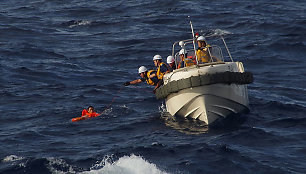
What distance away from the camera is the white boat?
49.6 feet

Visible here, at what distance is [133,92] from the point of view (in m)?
21.2

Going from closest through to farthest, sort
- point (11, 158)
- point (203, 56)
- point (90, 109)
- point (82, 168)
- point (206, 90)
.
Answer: point (82, 168) → point (11, 158) → point (206, 90) → point (203, 56) → point (90, 109)

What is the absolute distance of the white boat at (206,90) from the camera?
15.1 m

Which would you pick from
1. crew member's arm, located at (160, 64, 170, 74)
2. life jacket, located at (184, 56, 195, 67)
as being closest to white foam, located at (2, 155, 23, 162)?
crew member's arm, located at (160, 64, 170, 74)

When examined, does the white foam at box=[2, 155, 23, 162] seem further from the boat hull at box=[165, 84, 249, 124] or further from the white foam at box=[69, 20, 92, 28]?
the white foam at box=[69, 20, 92, 28]

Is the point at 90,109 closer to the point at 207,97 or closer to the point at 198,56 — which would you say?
the point at 198,56

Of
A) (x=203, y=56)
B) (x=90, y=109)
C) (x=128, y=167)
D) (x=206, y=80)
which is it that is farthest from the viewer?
(x=90, y=109)

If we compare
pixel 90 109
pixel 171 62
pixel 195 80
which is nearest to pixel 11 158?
pixel 90 109

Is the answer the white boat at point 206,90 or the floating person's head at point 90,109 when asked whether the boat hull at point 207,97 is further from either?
the floating person's head at point 90,109

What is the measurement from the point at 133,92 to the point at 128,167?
29.2 feet

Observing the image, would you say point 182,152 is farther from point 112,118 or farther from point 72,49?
point 72,49

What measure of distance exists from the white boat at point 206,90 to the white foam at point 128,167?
3.13 m

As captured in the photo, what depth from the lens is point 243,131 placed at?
50.0ft

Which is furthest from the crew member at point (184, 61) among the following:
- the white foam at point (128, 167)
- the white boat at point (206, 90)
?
the white foam at point (128, 167)
